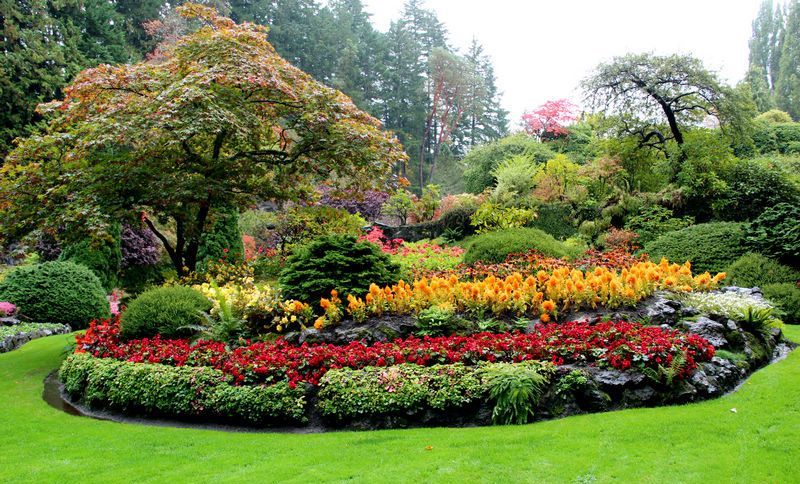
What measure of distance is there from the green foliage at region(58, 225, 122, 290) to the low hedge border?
255 cm

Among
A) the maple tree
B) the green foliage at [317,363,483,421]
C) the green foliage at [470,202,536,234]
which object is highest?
the maple tree

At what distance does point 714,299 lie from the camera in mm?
6820

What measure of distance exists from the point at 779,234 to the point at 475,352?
707 centimetres

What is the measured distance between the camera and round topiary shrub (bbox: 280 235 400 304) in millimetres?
7383

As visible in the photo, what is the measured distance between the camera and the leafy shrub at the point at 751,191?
13.0 m

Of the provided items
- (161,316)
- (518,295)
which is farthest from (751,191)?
(161,316)

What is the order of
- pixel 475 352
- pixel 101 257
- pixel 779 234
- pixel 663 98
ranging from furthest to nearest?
pixel 663 98 < pixel 101 257 < pixel 779 234 < pixel 475 352

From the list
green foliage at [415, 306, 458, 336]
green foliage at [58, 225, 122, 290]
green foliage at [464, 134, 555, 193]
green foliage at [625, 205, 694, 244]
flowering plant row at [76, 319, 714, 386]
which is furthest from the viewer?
green foliage at [464, 134, 555, 193]

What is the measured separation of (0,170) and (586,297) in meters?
8.67

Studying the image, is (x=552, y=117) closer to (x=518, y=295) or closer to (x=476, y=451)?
(x=518, y=295)

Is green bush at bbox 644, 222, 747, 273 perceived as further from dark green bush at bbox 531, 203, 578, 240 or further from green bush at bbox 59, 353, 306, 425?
green bush at bbox 59, 353, 306, 425

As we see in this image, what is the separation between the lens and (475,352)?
5648mm

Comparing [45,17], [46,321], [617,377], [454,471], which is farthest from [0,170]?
[45,17]

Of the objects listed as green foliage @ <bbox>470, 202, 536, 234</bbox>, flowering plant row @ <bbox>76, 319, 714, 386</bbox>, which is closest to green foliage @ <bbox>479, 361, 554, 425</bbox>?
flowering plant row @ <bbox>76, 319, 714, 386</bbox>
